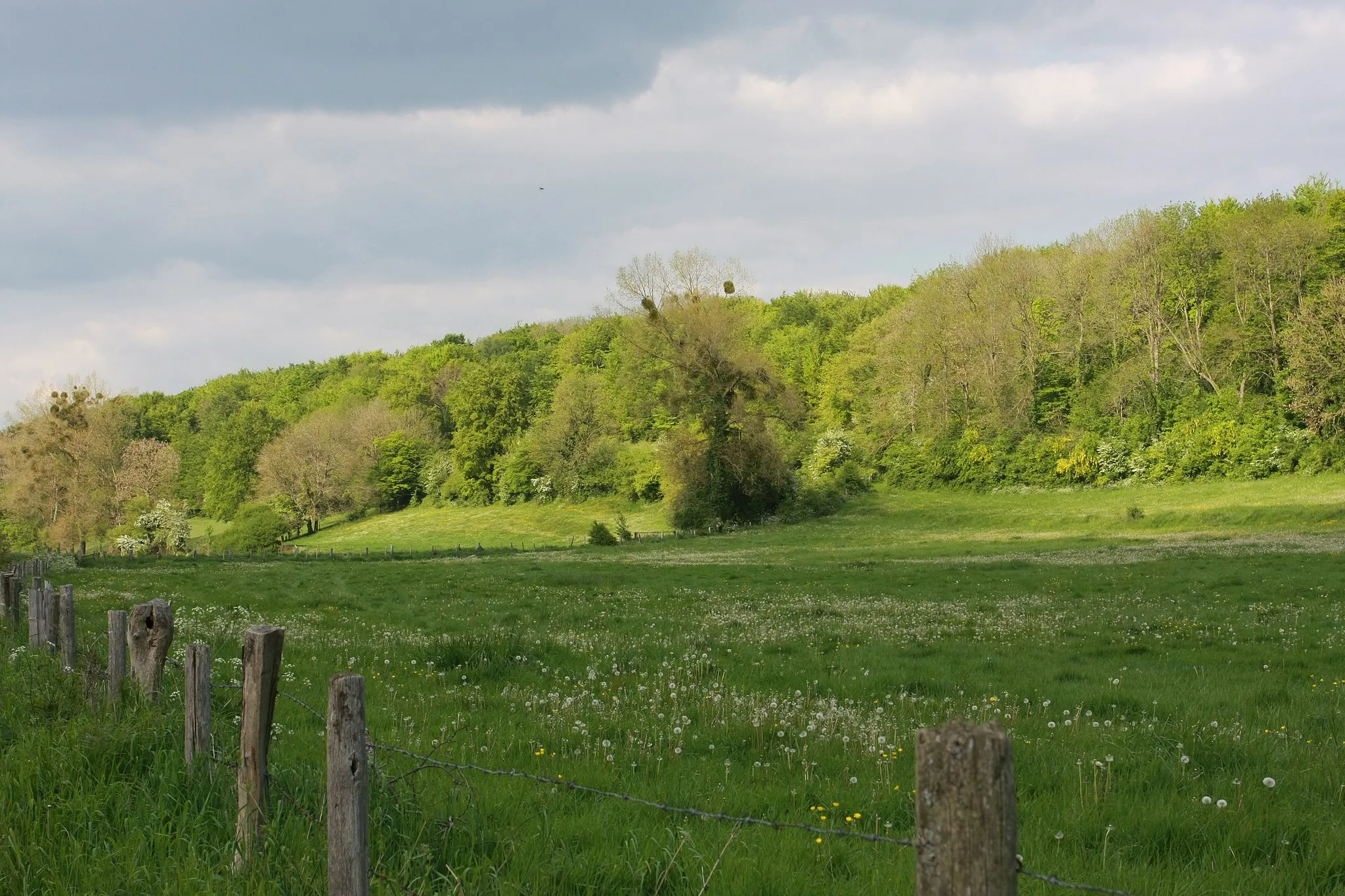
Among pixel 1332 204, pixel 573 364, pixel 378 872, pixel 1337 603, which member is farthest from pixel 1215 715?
pixel 573 364

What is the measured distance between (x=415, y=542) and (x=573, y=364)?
2084 inches

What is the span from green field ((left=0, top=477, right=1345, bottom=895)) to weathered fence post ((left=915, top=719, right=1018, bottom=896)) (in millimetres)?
2490

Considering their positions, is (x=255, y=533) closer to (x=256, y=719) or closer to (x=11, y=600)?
(x=11, y=600)

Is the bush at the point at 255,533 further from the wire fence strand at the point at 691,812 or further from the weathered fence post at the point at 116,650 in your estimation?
the wire fence strand at the point at 691,812

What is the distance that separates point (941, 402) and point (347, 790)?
85.4 meters

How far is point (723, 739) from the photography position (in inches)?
352

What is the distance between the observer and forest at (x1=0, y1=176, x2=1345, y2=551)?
67.2 m

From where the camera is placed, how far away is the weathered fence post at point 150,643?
23.8ft

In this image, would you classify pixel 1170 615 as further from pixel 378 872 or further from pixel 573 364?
pixel 573 364

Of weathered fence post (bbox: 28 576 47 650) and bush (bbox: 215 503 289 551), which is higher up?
weathered fence post (bbox: 28 576 47 650)

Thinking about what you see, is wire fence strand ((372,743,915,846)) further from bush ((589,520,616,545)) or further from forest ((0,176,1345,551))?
forest ((0,176,1345,551))

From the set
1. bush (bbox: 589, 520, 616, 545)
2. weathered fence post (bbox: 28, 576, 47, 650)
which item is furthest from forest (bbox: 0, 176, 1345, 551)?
weathered fence post (bbox: 28, 576, 47, 650)

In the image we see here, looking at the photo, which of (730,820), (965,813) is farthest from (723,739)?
(965,813)

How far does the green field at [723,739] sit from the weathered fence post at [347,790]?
1.35 ft
